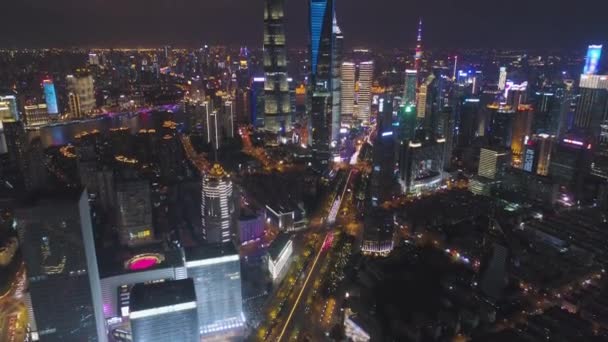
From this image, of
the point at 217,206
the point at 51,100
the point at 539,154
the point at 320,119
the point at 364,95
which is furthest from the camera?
the point at 364,95

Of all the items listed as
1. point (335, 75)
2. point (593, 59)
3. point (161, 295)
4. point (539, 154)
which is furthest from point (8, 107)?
point (593, 59)

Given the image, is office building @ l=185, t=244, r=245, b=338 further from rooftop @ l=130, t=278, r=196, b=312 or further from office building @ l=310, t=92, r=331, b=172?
office building @ l=310, t=92, r=331, b=172

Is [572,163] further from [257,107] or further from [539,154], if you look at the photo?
[257,107]

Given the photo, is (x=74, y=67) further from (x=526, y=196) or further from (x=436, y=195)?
(x=526, y=196)

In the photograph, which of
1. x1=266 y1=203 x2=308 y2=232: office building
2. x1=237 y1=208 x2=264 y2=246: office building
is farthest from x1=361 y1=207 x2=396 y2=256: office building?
x1=237 y1=208 x2=264 y2=246: office building

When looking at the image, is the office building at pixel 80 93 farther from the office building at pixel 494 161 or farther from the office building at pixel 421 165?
the office building at pixel 494 161

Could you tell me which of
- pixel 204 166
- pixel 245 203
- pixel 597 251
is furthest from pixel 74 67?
pixel 597 251
